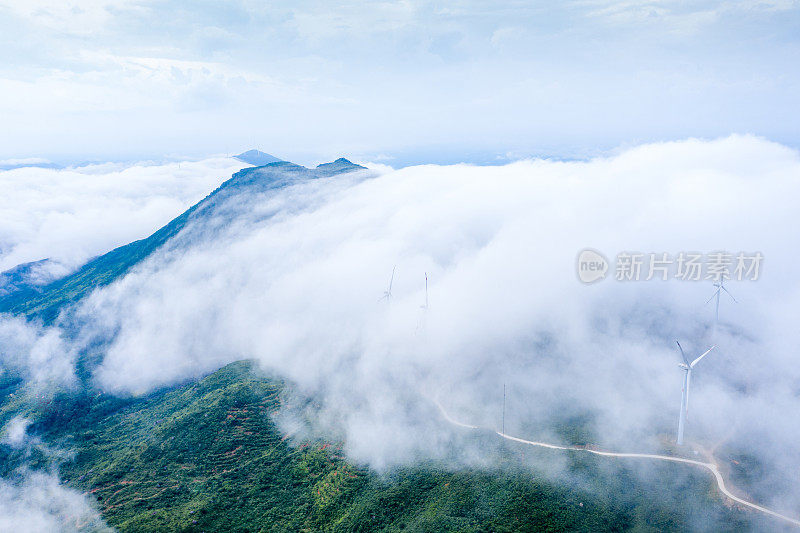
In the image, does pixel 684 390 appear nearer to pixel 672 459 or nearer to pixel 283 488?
pixel 672 459

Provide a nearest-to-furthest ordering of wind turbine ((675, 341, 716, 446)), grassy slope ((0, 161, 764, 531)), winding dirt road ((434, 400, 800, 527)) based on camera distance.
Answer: winding dirt road ((434, 400, 800, 527))
grassy slope ((0, 161, 764, 531))
wind turbine ((675, 341, 716, 446))

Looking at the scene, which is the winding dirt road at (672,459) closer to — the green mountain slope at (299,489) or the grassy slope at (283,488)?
the green mountain slope at (299,489)

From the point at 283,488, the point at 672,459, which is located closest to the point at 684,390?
the point at 672,459

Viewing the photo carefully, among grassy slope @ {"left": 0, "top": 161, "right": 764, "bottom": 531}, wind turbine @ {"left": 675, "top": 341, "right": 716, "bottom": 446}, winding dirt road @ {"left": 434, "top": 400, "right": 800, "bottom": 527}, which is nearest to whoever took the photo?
winding dirt road @ {"left": 434, "top": 400, "right": 800, "bottom": 527}

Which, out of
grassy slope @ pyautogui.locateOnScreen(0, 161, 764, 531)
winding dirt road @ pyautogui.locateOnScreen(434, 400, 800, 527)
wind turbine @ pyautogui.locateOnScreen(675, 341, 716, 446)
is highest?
wind turbine @ pyautogui.locateOnScreen(675, 341, 716, 446)

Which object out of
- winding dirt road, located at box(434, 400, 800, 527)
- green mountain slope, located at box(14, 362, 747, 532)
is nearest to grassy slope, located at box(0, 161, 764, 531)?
green mountain slope, located at box(14, 362, 747, 532)

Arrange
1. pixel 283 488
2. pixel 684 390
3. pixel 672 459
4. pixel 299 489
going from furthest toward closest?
pixel 283 488 → pixel 299 489 → pixel 672 459 → pixel 684 390

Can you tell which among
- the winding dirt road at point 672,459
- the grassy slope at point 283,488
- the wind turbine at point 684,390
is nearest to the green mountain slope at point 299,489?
the grassy slope at point 283,488

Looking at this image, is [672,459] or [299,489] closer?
[672,459]

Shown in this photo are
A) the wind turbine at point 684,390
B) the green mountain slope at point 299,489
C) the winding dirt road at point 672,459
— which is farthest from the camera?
the wind turbine at point 684,390

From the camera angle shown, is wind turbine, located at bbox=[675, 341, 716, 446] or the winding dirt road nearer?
the winding dirt road

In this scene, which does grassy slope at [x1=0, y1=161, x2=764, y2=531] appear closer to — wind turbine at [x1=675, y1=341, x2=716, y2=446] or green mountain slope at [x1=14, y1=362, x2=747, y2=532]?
green mountain slope at [x1=14, y1=362, x2=747, y2=532]

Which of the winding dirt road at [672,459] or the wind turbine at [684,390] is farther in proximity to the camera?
the wind turbine at [684,390]
